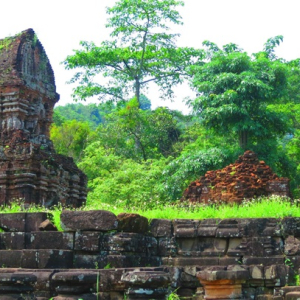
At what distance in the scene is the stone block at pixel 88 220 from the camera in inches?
295

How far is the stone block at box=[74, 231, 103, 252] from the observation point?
7.46 meters

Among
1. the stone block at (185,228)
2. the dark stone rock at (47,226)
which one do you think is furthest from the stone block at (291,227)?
the dark stone rock at (47,226)

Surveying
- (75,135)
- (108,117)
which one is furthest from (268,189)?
(75,135)

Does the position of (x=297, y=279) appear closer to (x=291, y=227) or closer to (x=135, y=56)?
(x=291, y=227)

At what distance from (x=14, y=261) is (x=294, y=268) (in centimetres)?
348

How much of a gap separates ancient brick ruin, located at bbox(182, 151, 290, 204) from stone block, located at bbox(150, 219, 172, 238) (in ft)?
17.0

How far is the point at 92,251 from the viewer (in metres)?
7.47

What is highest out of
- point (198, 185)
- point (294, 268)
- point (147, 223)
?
point (198, 185)

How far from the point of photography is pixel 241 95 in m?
18.9

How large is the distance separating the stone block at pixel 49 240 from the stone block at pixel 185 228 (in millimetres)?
1497

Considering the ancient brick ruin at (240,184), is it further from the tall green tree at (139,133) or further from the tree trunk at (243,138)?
the tall green tree at (139,133)

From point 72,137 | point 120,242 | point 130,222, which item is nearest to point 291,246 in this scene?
point 130,222

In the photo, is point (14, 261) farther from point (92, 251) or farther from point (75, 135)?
point (75, 135)

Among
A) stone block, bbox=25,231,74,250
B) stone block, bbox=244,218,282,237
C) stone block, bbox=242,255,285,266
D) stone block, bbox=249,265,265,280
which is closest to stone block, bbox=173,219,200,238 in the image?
stone block, bbox=244,218,282,237
